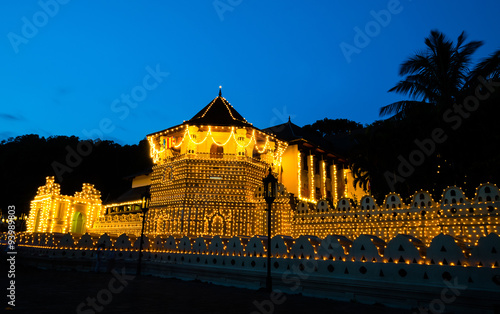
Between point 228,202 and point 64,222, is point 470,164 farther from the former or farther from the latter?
point 64,222

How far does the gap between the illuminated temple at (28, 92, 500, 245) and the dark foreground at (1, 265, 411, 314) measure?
5.62 meters

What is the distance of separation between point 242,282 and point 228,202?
30.8 ft

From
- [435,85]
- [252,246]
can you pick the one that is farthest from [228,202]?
[435,85]

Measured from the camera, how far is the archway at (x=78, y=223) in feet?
84.6

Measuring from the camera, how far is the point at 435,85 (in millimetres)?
17469

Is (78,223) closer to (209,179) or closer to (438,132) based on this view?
(209,179)

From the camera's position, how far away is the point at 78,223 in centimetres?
2622

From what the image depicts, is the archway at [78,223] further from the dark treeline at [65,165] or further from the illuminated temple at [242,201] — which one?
the dark treeline at [65,165]

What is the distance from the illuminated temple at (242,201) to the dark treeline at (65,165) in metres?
13.7

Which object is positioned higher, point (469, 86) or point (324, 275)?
point (469, 86)

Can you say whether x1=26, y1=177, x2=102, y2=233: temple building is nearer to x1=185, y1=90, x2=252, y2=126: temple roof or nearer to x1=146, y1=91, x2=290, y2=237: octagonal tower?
x1=146, y1=91, x2=290, y2=237: octagonal tower

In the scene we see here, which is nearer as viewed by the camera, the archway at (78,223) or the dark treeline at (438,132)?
the dark treeline at (438,132)

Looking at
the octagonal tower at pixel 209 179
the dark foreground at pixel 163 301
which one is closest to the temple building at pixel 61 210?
the octagonal tower at pixel 209 179

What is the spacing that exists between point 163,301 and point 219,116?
15.6 m
